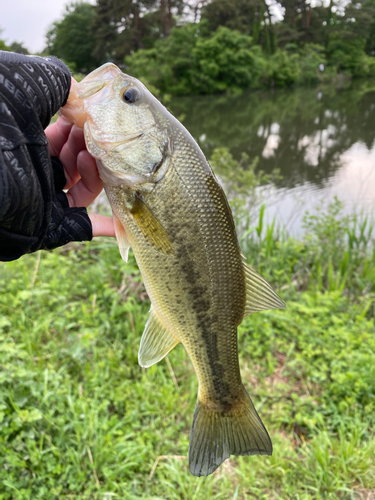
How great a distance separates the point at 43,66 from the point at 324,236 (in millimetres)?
4826

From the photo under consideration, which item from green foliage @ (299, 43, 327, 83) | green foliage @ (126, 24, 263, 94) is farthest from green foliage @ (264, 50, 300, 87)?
green foliage @ (126, 24, 263, 94)

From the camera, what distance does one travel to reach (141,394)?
109 inches

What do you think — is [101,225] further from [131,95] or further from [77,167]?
[131,95]

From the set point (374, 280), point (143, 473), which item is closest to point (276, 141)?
point (374, 280)

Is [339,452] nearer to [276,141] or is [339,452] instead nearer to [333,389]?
[333,389]

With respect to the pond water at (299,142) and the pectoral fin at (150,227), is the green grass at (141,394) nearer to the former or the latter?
the pectoral fin at (150,227)

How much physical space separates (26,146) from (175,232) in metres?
0.69

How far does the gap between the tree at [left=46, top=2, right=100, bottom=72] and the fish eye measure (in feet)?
149

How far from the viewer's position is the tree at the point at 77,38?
133 ft

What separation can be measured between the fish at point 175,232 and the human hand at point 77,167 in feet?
0.52

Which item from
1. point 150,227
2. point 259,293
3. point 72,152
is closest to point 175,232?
point 150,227

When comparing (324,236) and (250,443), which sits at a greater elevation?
(250,443)

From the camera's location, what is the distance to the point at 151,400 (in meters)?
2.79

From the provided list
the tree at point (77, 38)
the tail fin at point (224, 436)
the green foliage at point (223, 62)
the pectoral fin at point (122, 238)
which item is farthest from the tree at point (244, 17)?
the tail fin at point (224, 436)
